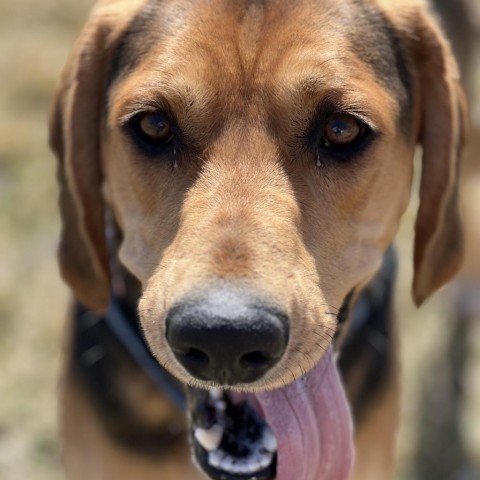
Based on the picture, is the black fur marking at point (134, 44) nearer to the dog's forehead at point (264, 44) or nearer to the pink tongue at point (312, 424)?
the dog's forehead at point (264, 44)

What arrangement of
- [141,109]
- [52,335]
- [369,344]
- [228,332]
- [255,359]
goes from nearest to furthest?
[228,332]
[255,359]
[141,109]
[369,344]
[52,335]

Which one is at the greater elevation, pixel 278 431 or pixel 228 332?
pixel 228 332

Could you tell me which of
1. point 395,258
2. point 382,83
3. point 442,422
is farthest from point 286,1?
point 442,422

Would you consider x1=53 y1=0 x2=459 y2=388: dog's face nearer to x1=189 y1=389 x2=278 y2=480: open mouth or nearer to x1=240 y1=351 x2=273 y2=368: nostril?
x1=240 y1=351 x2=273 y2=368: nostril

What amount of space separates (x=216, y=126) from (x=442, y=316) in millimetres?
3499

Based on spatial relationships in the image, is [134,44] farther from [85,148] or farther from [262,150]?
[262,150]

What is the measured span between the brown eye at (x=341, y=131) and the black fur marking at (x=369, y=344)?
970mm

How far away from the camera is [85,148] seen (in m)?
3.68

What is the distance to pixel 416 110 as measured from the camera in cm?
364

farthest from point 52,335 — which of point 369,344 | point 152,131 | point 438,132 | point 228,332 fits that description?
point 228,332

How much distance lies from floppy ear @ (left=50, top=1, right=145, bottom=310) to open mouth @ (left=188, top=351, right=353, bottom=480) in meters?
0.65

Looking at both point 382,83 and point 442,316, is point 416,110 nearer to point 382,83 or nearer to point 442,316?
point 382,83

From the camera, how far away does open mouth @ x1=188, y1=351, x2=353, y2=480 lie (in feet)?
11.4

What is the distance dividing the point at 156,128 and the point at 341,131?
0.61 m
